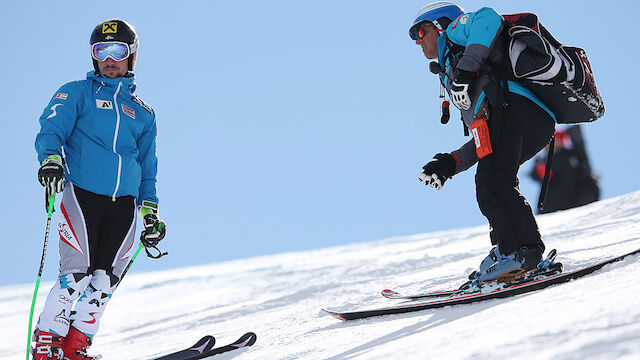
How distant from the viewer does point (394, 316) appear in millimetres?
3375

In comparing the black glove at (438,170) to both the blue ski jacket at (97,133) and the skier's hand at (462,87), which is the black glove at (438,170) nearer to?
the skier's hand at (462,87)

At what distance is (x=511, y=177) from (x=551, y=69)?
58cm

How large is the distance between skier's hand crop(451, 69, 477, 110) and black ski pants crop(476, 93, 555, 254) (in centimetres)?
20

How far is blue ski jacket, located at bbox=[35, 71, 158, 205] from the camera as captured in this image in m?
3.37

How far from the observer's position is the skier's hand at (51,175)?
3.15 m

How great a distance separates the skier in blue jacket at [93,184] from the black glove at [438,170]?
5.43ft

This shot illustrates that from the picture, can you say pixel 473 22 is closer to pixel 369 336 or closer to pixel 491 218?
pixel 491 218

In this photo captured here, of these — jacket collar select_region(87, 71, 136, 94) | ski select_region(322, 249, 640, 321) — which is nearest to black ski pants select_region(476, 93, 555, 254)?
ski select_region(322, 249, 640, 321)

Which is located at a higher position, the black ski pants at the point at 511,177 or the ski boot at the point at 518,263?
the black ski pants at the point at 511,177

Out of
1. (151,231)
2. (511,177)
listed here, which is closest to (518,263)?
(511,177)

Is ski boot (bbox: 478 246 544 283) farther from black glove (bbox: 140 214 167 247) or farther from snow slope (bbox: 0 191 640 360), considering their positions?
black glove (bbox: 140 214 167 247)

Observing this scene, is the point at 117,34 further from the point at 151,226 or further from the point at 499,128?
the point at 499,128

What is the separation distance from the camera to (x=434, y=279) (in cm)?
496

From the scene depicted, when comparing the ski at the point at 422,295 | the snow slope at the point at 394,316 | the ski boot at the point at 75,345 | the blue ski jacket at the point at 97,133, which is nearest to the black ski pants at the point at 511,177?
the snow slope at the point at 394,316
